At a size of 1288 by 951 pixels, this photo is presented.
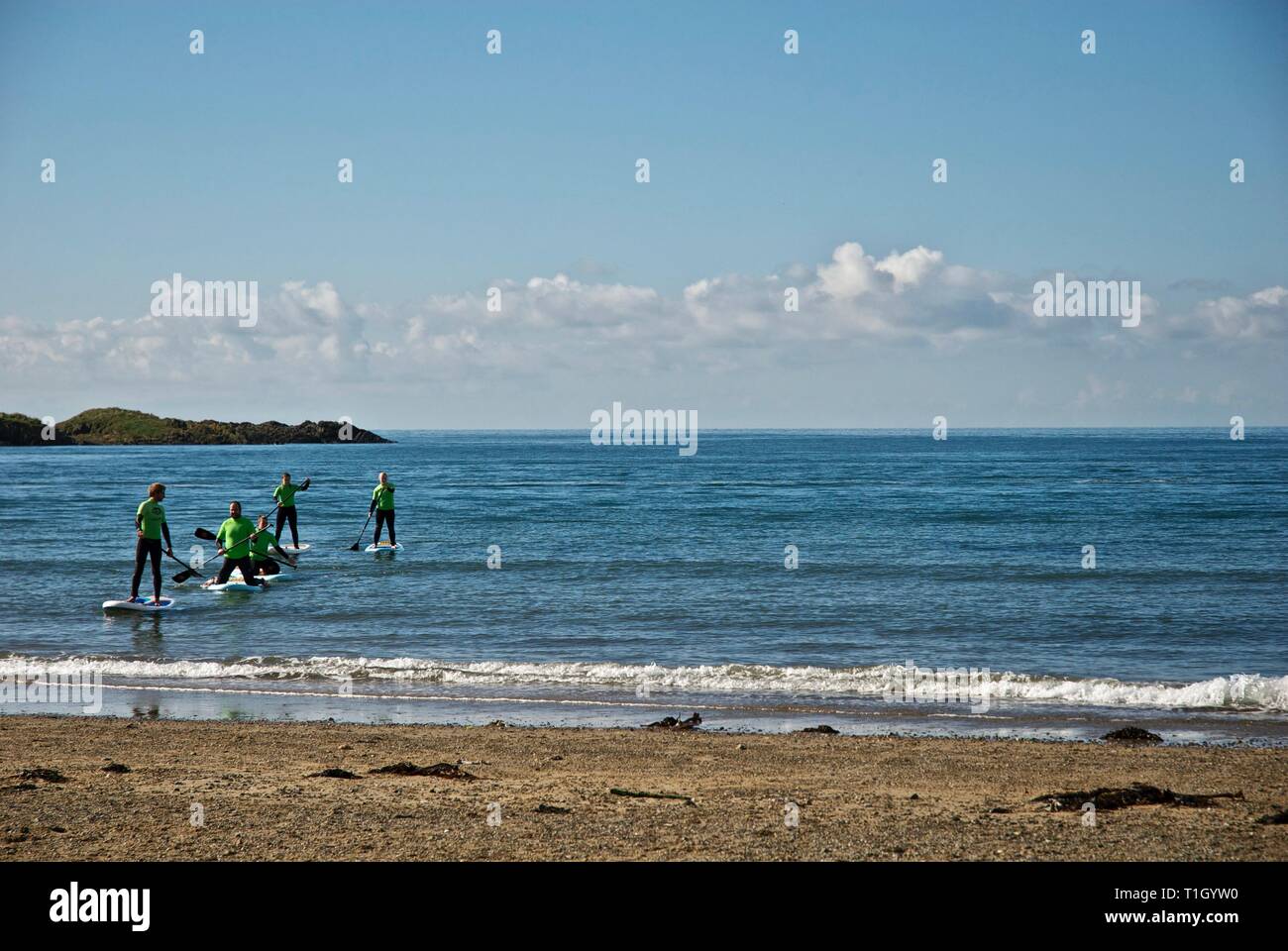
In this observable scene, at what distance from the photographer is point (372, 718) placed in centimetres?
1155

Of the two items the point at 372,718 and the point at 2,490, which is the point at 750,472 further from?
the point at 372,718

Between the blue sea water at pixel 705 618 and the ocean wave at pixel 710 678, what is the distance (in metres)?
0.04

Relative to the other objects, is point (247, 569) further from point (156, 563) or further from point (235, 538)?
point (156, 563)

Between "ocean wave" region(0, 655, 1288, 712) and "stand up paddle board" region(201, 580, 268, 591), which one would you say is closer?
"ocean wave" region(0, 655, 1288, 712)

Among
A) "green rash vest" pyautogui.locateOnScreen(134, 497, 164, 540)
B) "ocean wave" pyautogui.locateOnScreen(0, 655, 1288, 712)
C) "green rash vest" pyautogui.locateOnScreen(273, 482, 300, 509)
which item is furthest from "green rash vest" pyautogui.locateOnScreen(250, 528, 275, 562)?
"ocean wave" pyautogui.locateOnScreen(0, 655, 1288, 712)

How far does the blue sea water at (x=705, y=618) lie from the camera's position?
12367 millimetres

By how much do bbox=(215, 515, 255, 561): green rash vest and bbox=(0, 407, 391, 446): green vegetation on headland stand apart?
114 meters

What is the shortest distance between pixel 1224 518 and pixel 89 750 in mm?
34195

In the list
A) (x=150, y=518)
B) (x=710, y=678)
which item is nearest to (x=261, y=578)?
(x=150, y=518)

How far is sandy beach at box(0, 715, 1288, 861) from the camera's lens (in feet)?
21.5

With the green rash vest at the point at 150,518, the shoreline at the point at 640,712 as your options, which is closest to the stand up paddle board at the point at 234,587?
the green rash vest at the point at 150,518

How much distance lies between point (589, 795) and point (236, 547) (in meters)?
14.5

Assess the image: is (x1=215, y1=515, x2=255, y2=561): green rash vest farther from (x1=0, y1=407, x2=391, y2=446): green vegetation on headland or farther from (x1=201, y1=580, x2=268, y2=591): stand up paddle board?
(x1=0, y1=407, x2=391, y2=446): green vegetation on headland

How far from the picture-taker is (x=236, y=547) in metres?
20.4
